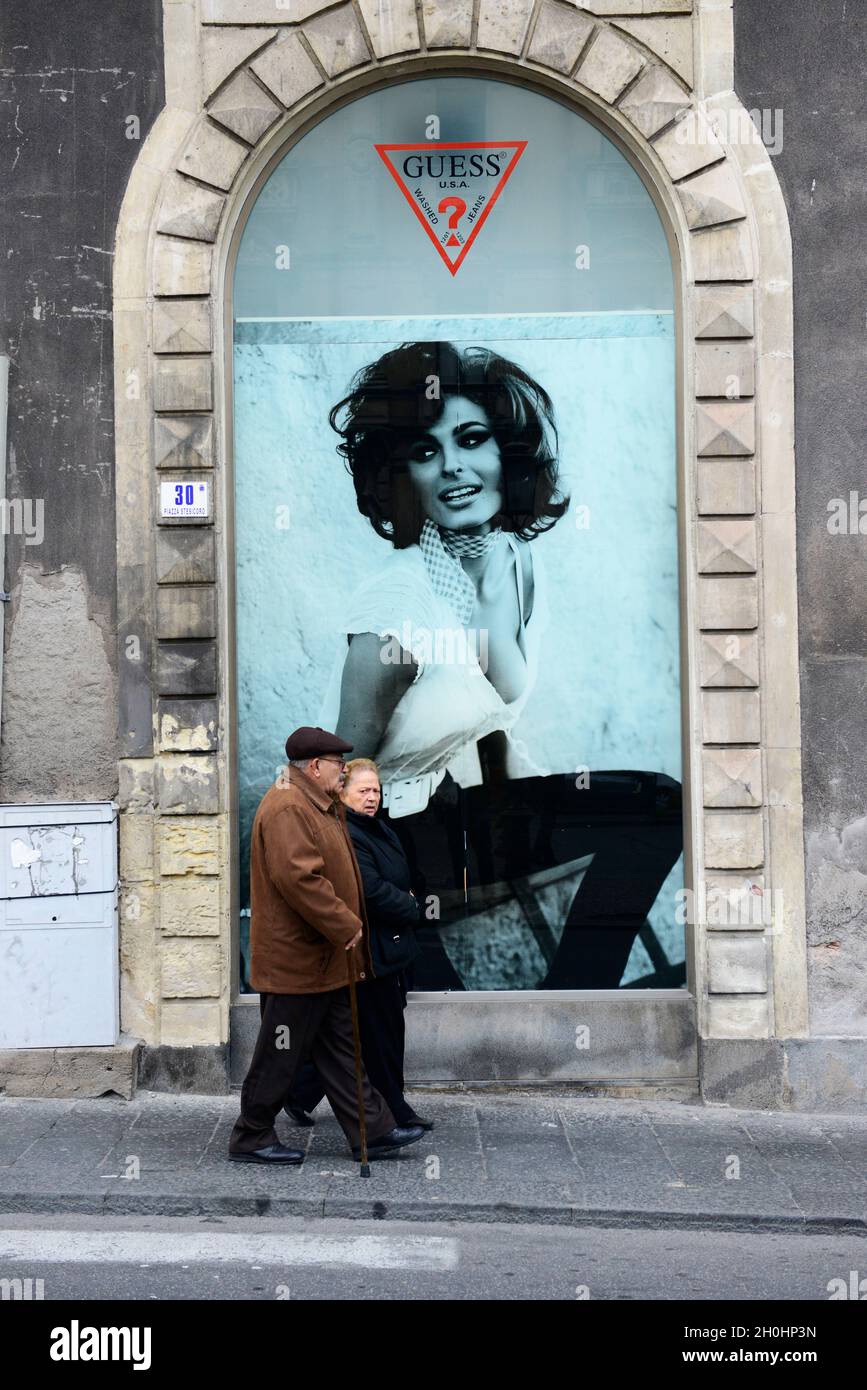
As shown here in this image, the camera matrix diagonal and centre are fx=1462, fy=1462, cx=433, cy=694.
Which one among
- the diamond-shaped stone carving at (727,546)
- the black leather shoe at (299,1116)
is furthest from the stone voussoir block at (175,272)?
the black leather shoe at (299,1116)

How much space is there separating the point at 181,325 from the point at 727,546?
3.06m

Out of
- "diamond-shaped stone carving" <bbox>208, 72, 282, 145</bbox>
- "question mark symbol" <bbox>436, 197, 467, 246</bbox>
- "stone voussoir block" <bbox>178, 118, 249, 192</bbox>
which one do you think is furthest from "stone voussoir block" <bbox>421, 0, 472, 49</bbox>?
"stone voussoir block" <bbox>178, 118, 249, 192</bbox>

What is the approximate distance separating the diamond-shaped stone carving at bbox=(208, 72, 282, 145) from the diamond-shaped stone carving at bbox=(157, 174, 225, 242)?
0.36m

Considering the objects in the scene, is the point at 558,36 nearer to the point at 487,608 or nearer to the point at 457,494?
the point at 457,494

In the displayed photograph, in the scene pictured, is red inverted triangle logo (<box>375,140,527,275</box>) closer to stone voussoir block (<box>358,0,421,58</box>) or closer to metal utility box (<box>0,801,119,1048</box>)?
stone voussoir block (<box>358,0,421,58</box>)

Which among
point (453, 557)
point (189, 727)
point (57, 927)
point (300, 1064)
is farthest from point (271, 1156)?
point (453, 557)

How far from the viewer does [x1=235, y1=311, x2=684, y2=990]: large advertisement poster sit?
7859 mm

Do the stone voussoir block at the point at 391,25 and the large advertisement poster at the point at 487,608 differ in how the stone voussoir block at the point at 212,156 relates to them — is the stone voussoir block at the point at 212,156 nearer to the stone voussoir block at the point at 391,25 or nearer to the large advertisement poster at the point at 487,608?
the large advertisement poster at the point at 487,608

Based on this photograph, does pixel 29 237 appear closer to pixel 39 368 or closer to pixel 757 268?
pixel 39 368

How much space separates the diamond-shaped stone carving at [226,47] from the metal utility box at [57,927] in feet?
12.7

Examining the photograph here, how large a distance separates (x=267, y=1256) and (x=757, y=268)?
17.4 feet

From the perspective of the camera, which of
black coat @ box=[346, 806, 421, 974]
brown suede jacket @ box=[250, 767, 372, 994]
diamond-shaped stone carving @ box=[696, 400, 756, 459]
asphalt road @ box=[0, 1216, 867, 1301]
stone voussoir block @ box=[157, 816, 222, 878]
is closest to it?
asphalt road @ box=[0, 1216, 867, 1301]

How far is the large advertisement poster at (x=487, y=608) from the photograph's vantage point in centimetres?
786

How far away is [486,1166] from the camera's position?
638 centimetres
